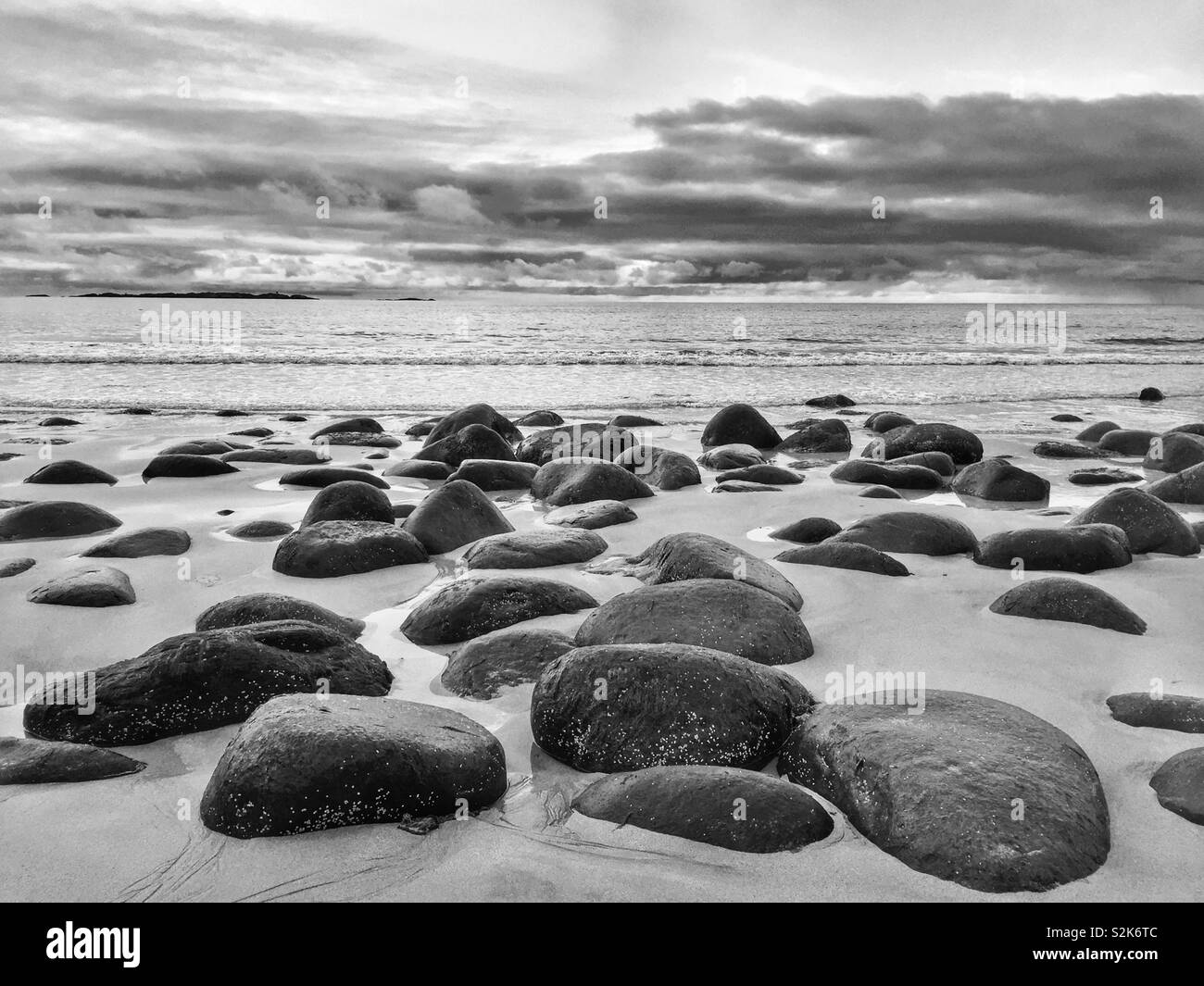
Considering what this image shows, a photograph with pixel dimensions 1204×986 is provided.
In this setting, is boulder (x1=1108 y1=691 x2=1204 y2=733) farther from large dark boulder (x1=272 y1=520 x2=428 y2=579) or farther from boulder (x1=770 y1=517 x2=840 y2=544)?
large dark boulder (x1=272 y1=520 x2=428 y2=579)

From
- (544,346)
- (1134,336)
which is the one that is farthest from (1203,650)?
(1134,336)

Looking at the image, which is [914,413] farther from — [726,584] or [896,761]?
[896,761]

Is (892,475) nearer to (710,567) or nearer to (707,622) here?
(710,567)

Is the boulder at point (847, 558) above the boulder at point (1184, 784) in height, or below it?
above

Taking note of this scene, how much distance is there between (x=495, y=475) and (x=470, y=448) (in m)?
1.18

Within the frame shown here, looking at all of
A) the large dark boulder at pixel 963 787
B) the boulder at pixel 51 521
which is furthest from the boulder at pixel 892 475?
the boulder at pixel 51 521

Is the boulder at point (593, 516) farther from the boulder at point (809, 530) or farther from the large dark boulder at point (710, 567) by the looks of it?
the large dark boulder at point (710, 567)

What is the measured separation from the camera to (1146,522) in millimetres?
5086

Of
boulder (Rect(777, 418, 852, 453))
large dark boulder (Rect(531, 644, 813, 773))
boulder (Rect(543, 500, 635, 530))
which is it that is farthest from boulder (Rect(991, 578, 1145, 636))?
boulder (Rect(777, 418, 852, 453))

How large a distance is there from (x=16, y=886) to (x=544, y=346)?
26.7 meters

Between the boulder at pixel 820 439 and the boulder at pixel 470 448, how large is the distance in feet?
Result: 10.0

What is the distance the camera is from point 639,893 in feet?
7.11

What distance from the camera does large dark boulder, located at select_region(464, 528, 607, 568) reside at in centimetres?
480

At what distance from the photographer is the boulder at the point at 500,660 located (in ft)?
10.9
